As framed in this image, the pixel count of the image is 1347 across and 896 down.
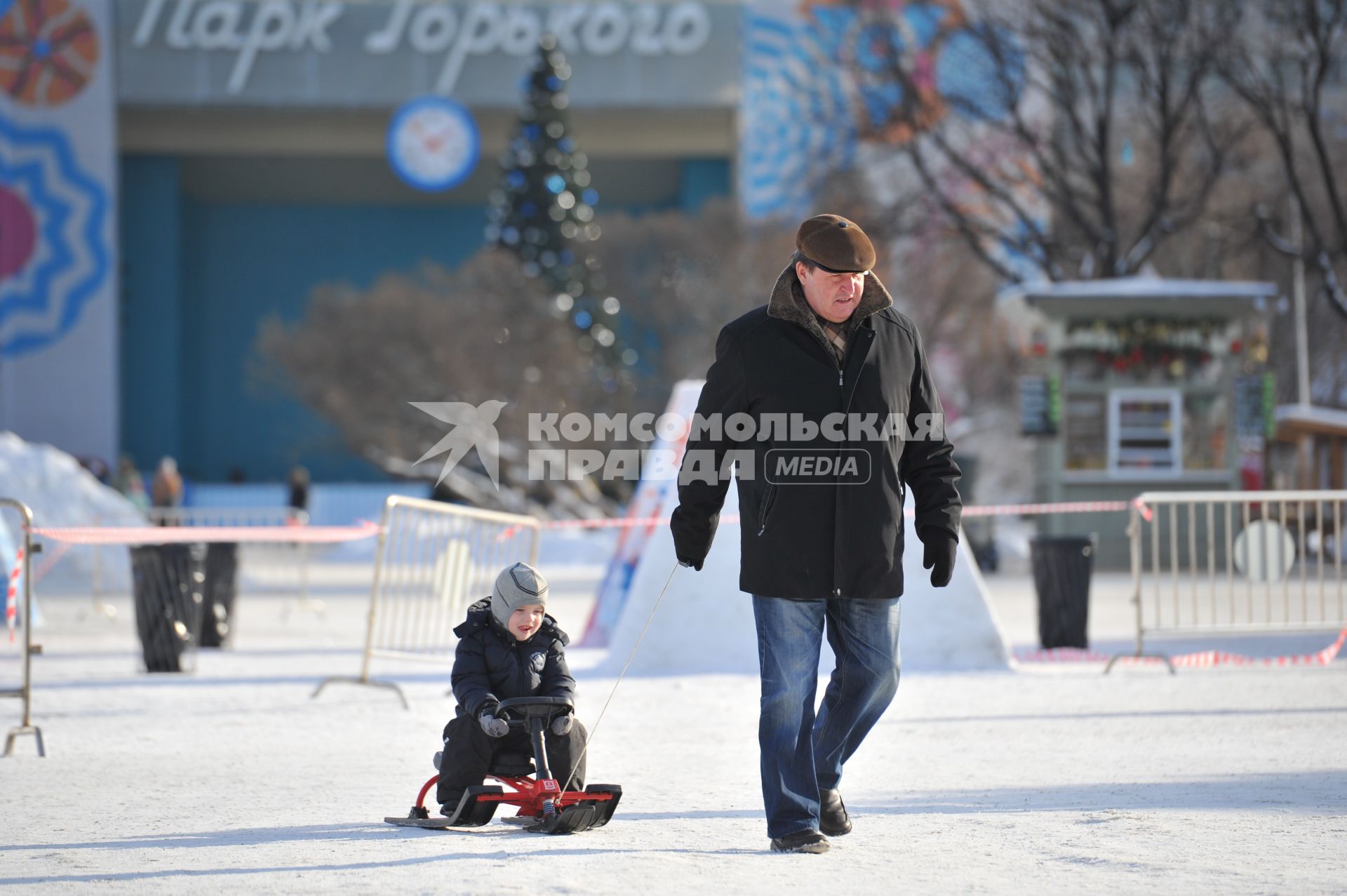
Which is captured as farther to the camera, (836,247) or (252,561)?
(252,561)

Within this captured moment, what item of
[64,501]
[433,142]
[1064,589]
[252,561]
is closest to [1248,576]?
[1064,589]

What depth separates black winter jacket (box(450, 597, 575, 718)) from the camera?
572 cm

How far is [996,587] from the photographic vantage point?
72.8 feet

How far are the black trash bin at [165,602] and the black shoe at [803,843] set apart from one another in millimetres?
7725

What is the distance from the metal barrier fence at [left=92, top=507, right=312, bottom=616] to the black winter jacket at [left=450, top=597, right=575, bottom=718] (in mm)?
9664

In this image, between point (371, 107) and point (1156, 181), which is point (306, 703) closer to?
point (1156, 181)

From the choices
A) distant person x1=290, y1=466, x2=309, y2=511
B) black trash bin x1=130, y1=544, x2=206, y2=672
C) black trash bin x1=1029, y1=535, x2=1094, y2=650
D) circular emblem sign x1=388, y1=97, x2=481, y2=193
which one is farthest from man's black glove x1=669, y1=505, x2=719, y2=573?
circular emblem sign x1=388, y1=97, x2=481, y2=193

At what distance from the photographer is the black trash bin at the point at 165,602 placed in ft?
39.4

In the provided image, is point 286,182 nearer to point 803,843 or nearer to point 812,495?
point 812,495

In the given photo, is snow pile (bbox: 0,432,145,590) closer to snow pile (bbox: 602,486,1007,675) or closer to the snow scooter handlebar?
snow pile (bbox: 602,486,1007,675)

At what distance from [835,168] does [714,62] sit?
17191 mm

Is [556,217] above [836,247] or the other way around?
above

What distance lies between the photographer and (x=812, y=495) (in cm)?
517

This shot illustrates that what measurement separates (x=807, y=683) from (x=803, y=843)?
18.3 inches
